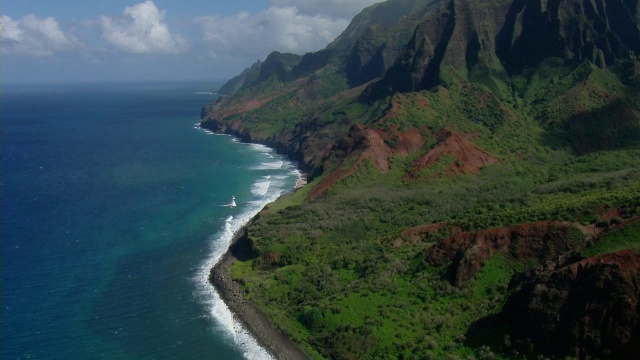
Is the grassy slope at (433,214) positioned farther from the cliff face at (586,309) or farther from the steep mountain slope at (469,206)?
the cliff face at (586,309)

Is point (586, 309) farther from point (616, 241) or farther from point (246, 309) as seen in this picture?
point (246, 309)

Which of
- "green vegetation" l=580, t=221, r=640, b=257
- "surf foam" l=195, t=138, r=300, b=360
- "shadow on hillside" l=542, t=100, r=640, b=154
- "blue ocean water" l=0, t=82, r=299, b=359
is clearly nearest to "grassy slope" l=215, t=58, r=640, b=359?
"green vegetation" l=580, t=221, r=640, b=257

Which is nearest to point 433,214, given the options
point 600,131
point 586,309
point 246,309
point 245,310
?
point 246,309

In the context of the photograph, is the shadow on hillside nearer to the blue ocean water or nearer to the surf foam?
the blue ocean water

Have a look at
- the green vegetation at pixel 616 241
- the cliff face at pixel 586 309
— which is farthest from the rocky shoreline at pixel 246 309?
the green vegetation at pixel 616 241

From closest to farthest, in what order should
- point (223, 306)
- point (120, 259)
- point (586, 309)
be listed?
point (586, 309) < point (223, 306) < point (120, 259)

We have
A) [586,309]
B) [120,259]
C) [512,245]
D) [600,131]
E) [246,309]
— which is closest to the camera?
[586,309]

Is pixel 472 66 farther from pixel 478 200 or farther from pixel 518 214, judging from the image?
pixel 518 214
